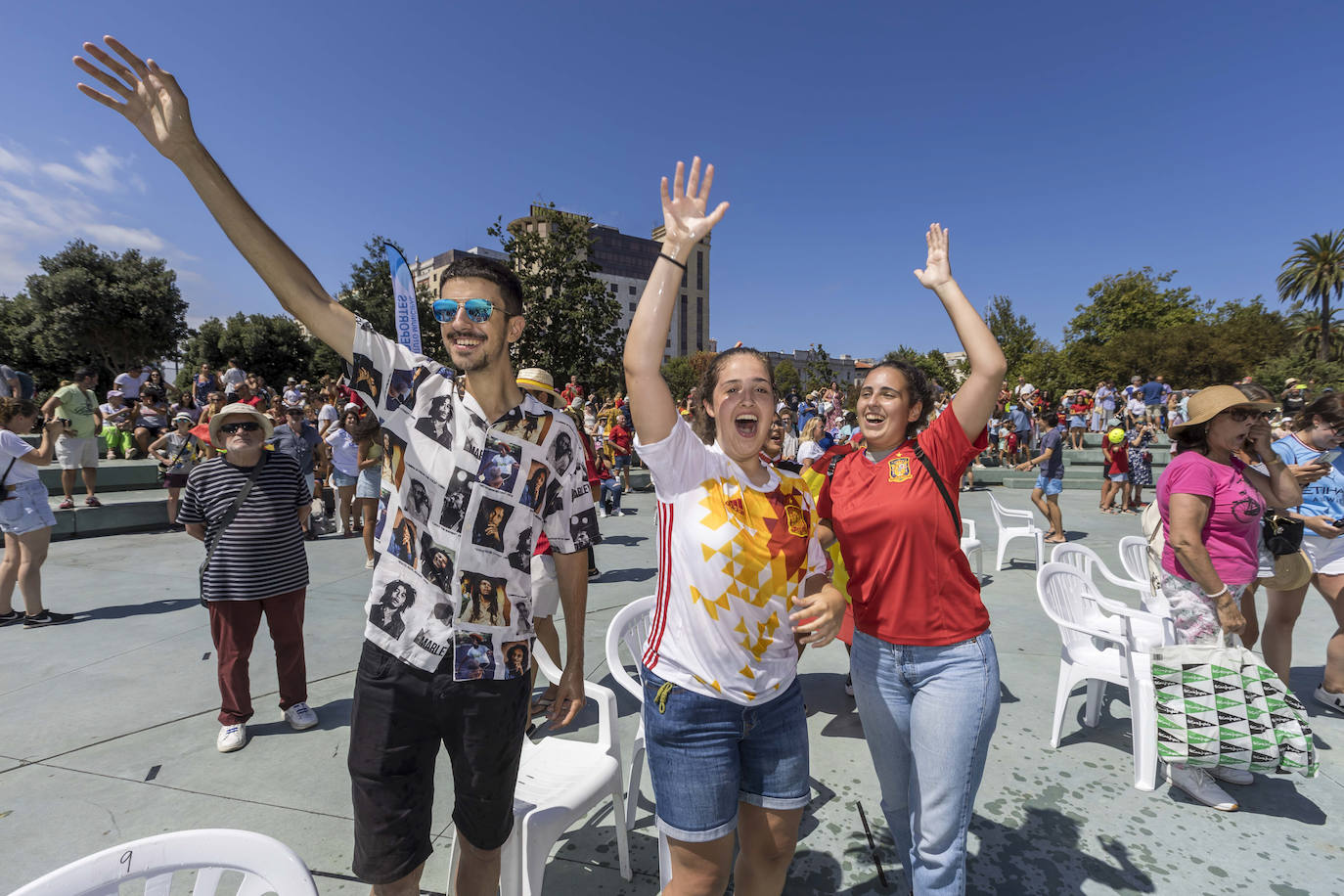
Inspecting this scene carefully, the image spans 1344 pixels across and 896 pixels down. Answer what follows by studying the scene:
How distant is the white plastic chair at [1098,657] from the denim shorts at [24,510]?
25.1 ft

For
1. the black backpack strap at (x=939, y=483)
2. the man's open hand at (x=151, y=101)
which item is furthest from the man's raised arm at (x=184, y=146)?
the black backpack strap at (x=939, y=483)

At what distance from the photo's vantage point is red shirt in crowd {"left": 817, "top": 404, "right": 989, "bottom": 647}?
2.00 m

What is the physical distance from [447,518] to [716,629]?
0.87 metres

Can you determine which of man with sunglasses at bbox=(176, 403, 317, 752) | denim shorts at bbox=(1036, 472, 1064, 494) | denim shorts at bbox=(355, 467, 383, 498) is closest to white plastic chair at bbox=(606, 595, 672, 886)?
man with sunglasses at bbox=(176, 403, 317, 752)

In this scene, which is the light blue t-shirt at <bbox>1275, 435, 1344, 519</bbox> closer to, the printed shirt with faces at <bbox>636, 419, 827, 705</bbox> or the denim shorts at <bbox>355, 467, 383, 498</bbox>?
the printed shirt with faces at <bbox>636, 419, 827, 705</bbox>

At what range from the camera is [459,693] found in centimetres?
175

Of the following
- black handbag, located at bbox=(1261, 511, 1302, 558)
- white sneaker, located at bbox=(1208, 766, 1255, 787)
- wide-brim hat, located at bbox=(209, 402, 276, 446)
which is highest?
wide-brim hat, located at bbox=(209, 402, 276, 446)

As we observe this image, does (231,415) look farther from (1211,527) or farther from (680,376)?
(680,376)

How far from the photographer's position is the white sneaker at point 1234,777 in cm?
307

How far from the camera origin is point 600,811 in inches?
113

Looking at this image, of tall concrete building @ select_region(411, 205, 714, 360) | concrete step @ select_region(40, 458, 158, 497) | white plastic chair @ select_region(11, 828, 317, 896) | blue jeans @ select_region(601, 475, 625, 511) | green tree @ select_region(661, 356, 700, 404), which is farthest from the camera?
tall concrete building @ select_region(411, 205, 714, 360)

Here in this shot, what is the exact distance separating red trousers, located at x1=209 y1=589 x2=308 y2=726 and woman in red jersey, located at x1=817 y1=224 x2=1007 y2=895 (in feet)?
11.1

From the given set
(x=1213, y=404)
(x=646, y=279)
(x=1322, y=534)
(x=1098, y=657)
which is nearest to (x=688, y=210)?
(x=1213, y=404)

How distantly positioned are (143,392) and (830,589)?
1709 cm
